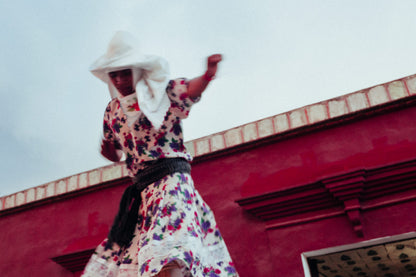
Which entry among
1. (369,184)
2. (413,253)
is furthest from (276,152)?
(413,253)

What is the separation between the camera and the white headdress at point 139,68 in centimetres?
235

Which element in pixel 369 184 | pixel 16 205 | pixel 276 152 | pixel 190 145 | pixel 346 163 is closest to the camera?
pixel 369 184

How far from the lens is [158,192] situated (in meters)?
2.29

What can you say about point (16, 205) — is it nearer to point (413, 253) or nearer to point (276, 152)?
point (276, 152)

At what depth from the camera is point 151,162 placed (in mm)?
2418

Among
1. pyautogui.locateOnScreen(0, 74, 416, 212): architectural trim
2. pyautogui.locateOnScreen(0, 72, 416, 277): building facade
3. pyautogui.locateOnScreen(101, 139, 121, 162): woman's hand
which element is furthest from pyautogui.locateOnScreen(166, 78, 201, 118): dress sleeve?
pyautogui.locateOnScreen(0, 74, 416, 212): architectural trim

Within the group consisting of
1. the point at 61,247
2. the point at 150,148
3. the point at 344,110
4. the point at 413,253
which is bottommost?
the point at 413,253

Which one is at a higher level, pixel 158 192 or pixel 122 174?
pixel 122 174

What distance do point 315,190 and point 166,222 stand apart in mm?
1744

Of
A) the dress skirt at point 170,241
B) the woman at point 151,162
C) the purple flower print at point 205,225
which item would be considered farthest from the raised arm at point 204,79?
the purple flower print at point 205,225

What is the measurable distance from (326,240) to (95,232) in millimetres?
2107

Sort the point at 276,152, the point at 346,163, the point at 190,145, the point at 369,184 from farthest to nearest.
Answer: the point at 190,145
the point at 276,152
the point at 346,163
the point at 369,184

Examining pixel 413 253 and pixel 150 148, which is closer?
pixel 150 148

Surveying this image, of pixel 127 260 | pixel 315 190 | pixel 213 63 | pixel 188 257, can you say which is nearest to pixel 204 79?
pixel 213 63
